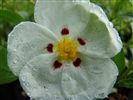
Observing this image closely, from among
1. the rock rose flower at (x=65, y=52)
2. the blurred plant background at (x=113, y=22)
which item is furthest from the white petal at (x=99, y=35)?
the blurred plant background at (x=113, y=22)

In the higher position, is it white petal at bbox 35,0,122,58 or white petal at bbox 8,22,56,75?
white petal at bbox 35,0,122,58

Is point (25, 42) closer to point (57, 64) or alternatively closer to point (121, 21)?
point (57, 64)

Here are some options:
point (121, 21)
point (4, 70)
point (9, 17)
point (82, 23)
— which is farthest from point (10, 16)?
point (121, 21)

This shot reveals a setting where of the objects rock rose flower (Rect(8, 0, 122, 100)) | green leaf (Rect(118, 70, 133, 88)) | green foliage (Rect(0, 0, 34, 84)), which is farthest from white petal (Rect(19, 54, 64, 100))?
green leaf (Rect(118, 70, 133, 88))

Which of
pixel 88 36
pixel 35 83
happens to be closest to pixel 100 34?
pixel 88 36

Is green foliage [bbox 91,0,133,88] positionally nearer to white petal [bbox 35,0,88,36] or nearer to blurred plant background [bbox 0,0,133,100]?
blurred plant background [bbox 0,0,133,100]
